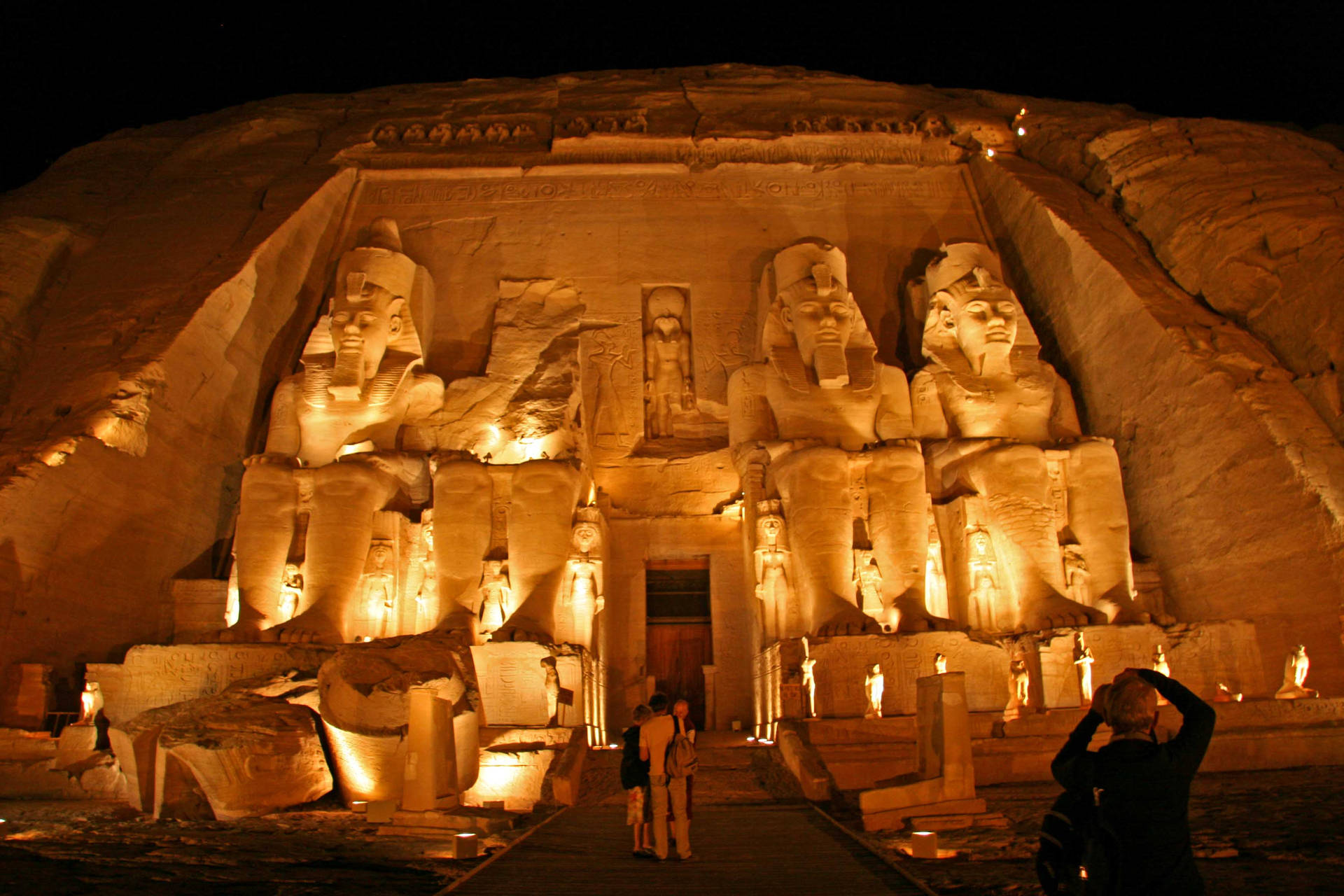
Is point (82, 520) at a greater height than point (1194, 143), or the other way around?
point (1194, 143)

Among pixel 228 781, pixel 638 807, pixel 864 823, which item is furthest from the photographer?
pixel 228 781

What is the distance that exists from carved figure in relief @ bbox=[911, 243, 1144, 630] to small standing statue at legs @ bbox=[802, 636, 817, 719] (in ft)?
6.14

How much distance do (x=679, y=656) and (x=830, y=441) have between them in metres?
2.58

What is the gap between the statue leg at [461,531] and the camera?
7.98 meters

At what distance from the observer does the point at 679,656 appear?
31.1ft

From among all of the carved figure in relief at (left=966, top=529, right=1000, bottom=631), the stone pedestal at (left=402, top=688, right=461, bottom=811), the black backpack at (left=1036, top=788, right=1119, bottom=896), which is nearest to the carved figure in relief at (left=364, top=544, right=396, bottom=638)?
the stone pedestal at (left=402, top=688, right=461, bottom=811)

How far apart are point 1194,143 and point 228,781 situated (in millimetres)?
10364

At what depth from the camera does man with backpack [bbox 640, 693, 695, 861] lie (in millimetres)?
4090

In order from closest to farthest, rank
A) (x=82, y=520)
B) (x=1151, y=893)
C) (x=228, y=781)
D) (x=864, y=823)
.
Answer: (x=1151, y=893) < (x=864, y=823) < (x=228, y=781) < (x=82, y=520)

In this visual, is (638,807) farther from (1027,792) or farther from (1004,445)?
(1004,445)

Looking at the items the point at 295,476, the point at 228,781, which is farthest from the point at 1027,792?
the point at 295,476

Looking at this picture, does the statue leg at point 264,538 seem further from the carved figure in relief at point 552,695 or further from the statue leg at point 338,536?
the carved figure in relief at point 552,695

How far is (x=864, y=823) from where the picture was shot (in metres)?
4.70

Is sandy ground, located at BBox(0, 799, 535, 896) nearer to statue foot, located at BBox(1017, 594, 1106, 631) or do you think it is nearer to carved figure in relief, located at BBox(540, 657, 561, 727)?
carved figure in relief, located at BBox(540, 657, 561, 727)
